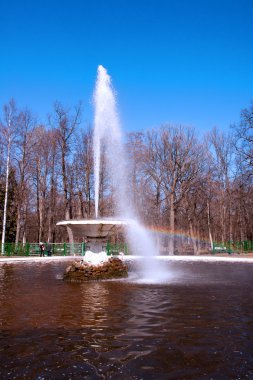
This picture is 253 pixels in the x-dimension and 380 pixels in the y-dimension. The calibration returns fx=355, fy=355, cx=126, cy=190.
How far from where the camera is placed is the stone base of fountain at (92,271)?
14.7m

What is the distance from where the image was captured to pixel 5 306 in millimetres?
8422

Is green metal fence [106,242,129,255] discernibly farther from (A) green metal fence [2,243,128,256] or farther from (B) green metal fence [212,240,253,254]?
(B) green metal fence [212,240,253,254]

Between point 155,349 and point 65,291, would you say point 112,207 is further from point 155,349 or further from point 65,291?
point 155,349

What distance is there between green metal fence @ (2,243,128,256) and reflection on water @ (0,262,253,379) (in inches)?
949

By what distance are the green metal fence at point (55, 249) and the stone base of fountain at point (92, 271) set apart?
1890cm

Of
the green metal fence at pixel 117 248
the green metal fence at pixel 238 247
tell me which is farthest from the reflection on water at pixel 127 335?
the green metal fence at pixel 238 247

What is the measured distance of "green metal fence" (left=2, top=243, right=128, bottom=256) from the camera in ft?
109

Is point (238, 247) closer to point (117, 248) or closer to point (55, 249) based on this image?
point (117, 248)

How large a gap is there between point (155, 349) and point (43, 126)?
41.4m

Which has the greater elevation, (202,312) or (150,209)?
(150,209)

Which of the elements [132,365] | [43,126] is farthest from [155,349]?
[43,126]

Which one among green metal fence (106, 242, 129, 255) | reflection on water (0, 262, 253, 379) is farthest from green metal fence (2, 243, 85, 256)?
reflection on water (0, 262, 253, 379)

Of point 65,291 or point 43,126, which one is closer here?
point 65,291

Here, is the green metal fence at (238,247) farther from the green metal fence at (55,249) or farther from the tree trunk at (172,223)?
the green metal fence at (55,249)
